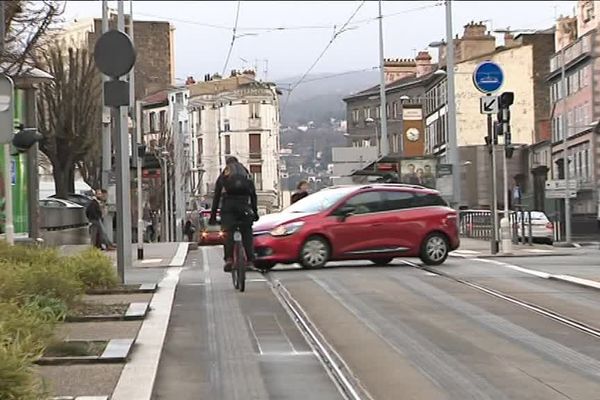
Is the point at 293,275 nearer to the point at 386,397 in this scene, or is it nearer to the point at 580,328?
the point at 580,328

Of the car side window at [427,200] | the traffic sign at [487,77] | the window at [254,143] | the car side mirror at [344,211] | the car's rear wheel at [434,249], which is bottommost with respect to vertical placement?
the car's rear wheel at [434,249]

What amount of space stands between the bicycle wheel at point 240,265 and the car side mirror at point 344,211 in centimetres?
461

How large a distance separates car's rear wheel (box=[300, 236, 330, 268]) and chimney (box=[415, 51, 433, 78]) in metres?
69.0

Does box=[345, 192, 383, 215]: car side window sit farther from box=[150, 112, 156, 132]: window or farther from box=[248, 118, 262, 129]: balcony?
box=[248, 118, 262, 129]: balcony

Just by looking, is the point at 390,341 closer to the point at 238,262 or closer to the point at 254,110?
the point at 238,262

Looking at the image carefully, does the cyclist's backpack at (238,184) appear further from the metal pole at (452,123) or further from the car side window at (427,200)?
the metal pole at (452,123)

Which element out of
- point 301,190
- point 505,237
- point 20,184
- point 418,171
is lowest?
point 505,237

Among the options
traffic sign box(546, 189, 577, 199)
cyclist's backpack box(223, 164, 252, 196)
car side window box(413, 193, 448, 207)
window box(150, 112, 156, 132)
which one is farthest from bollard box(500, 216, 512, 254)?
window box(150, 112, 156, 132)

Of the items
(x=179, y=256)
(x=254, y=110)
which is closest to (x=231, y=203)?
(x=179, y=256)

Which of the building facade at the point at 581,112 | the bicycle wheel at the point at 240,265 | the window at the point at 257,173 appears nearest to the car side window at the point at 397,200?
the bicycle wheel at the point at 240,265

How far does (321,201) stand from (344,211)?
505 mm

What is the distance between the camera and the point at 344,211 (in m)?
18.2

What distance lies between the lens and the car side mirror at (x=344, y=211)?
59.4 ft

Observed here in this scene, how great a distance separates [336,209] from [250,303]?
5780 millimetres
